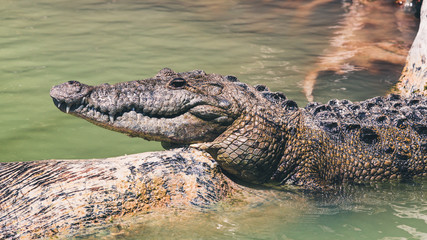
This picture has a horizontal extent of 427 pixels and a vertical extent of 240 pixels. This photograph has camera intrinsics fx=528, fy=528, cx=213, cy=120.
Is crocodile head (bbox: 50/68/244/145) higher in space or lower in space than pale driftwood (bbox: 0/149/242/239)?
higher

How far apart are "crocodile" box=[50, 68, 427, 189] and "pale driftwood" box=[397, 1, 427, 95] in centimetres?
139

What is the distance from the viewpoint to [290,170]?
4.45 metres

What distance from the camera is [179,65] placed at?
7.95 m

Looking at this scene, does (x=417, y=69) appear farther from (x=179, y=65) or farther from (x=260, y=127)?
(x=179, y=65)

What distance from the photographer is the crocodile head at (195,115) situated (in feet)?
13.1

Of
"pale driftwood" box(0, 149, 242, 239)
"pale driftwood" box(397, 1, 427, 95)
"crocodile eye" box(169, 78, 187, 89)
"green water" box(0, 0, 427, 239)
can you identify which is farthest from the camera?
"pale driftwood" box(397, 1, 427, 95)

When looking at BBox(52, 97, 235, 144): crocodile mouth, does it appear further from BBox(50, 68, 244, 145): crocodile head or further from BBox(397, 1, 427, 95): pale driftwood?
BBox(397, 1, 427, 95): pale driftwood

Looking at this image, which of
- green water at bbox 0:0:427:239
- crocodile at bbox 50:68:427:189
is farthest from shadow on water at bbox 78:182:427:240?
crocodile at bbox 50:68:427:189

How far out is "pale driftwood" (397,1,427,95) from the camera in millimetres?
6307

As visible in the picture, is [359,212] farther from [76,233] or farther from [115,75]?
[115,75]

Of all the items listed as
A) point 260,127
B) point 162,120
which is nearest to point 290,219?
point 260,127

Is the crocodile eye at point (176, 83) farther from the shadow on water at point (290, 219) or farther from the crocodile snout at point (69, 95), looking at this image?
the shadow on water at point (290, 219)

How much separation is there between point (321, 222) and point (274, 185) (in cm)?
65

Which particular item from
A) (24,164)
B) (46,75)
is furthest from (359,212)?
(46,75)
